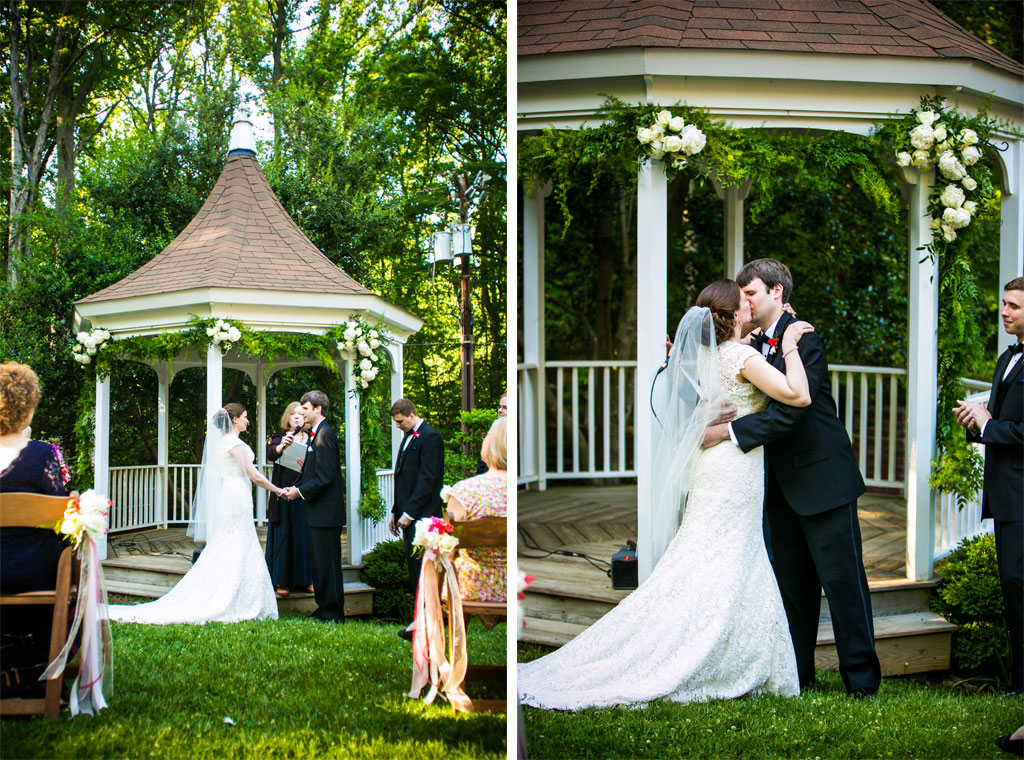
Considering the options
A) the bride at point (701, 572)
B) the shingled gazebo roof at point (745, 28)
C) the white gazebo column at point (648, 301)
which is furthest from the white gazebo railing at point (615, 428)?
the shingled gazebo roof at point (745, 28)

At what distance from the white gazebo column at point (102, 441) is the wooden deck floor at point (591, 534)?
2513 mm

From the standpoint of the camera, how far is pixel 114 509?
3.49 metres

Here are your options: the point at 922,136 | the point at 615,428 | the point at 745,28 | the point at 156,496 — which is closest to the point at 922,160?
the point at 922,136

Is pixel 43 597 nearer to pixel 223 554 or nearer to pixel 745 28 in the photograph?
pixel 223 554

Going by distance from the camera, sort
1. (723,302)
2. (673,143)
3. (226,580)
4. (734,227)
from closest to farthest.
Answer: (226,580), (723,302), (673,143), (734,227)

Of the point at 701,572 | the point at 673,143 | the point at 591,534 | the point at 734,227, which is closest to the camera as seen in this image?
the point at 701,572

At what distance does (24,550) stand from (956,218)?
488cm

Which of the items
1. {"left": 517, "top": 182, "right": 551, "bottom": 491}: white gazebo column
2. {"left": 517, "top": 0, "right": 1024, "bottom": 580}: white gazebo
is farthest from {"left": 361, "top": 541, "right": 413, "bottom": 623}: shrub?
{"left": 517, "top": 182, "right": 551, "bottom": 491}: white gazebo column

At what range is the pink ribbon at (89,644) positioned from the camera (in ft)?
10.7

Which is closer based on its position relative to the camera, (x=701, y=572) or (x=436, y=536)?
(x=436, y=536)

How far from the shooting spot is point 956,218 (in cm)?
482

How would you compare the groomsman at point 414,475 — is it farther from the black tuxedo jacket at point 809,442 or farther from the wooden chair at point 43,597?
the black tuxedo jacket at point 809,442

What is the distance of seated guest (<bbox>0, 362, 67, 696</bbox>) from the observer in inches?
127

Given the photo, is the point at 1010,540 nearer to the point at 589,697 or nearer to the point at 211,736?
the point at 589,697
